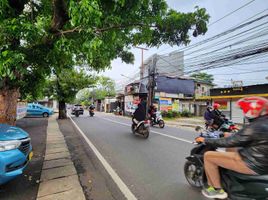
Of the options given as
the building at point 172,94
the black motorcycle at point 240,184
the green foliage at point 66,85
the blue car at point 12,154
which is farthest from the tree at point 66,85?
the black motorcycle at point 240,184

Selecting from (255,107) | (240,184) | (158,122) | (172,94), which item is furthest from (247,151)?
(172,94)

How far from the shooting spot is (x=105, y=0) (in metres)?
4.55

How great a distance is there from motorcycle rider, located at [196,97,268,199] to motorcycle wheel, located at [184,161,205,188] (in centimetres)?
49

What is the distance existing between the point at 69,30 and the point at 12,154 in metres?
2.73

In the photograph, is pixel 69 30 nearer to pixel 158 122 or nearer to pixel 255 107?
pixel 255 107

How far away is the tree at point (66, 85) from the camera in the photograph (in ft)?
70.9

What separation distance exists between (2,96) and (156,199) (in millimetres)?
4528

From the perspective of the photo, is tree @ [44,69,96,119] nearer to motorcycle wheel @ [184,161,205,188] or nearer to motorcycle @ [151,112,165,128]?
motorcycle @ [151,112,165,128]

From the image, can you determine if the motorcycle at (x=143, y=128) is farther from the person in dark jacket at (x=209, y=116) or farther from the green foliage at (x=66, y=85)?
the green foliage at (x=66, y=85)

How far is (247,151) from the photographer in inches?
109

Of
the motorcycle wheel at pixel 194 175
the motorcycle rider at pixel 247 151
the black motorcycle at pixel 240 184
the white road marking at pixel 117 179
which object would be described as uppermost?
the motorcycle rider at pixel 247 151

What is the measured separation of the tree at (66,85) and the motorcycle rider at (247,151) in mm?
19984

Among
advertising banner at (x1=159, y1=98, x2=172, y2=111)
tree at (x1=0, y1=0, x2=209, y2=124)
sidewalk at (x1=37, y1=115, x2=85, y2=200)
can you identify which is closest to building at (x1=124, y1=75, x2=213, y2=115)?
advertising banner at (x1=159, y1=98, x2=172, y2=111)

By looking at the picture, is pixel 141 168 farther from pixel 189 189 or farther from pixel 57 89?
pixel 57 89
